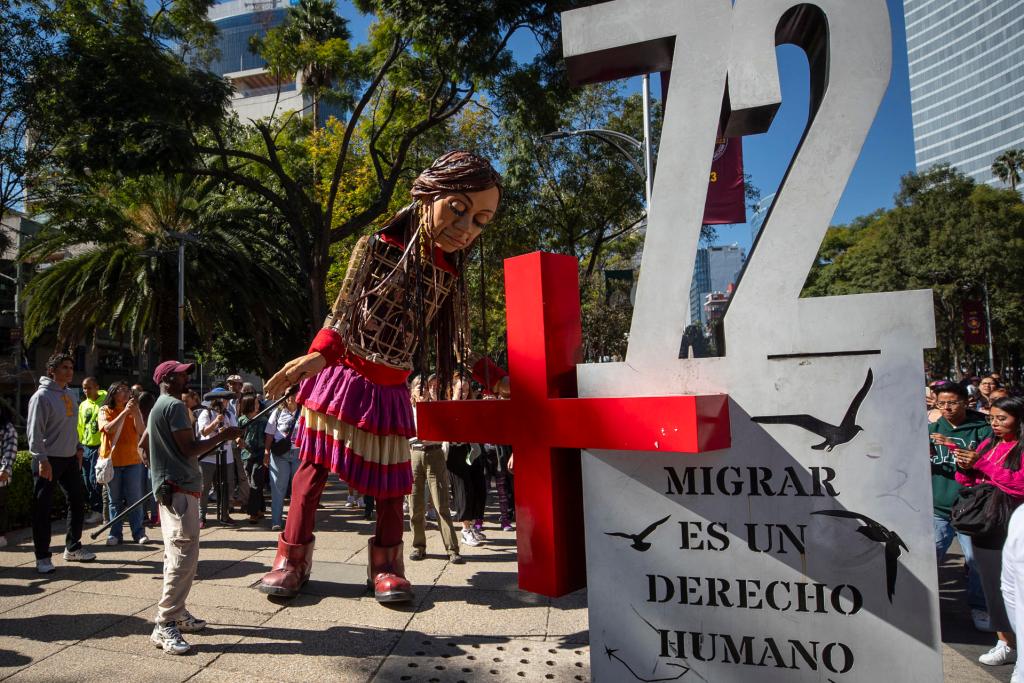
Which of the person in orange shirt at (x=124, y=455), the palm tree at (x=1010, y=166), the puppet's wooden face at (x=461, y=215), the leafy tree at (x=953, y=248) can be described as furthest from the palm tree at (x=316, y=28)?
the palm tree at (x=1010, y=166)

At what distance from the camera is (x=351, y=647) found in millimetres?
3418

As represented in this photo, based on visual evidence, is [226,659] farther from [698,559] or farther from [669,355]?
[669,355]

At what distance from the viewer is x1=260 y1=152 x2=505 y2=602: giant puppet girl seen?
3.31 meters

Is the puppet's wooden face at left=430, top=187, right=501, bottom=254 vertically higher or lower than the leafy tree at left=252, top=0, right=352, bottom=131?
lower

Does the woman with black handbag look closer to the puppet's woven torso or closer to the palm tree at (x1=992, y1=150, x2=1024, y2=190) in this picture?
the puppet's woven torso

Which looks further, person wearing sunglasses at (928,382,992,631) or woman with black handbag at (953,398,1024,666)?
person wearing sunglasses at (928,382,992,631)

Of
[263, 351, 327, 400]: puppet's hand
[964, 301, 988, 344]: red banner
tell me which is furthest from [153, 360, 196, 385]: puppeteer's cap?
[964, 301, 988, 344]: red banner

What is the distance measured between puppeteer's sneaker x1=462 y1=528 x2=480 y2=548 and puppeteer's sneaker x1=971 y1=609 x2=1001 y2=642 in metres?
3.78

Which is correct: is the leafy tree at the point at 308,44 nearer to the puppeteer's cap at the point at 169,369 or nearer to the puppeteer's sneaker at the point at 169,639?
the puppeteer's cap at the point at 169,369

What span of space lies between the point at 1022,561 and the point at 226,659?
3586 millimetres

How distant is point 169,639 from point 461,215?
105 inches

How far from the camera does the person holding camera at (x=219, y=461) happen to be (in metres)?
7.38

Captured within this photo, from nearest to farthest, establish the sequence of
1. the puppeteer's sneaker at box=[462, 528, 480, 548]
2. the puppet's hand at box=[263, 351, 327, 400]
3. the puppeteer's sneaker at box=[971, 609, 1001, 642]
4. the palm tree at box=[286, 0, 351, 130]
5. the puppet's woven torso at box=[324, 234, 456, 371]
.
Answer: the puppet's hand at box=[263, 351, 327, 400], the puppet's woven torso at box=[324, 234, 456, 371], the puppeteer's sneaker at box=[971, 609, 1001, 642], the puppeteer's sneaker at box=[462, 528, 480, 548], the palm tree at box=[286, 0, 351, 130]

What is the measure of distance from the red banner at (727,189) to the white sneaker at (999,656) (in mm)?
4880
